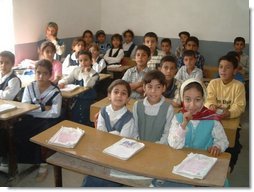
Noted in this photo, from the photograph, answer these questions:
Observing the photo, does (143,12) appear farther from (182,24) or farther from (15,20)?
(15,20)

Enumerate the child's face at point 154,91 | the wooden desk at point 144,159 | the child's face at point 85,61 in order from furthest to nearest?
the child's face at point 85,61 < the child's face at point 154,91 < the wooden desk at point 144,159

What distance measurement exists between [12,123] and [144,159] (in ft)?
4.31

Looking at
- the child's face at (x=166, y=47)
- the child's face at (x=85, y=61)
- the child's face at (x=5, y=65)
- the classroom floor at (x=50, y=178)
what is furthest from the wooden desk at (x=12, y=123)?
the child's face at (x=166, y=47)

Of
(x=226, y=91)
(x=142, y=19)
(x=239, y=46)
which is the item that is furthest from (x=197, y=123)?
(x=142, y=19)

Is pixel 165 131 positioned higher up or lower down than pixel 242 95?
lower down

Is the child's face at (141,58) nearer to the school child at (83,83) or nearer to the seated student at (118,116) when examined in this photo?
the school child at (83,83)

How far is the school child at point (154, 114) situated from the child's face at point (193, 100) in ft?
1.00

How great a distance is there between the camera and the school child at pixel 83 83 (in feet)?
11.5

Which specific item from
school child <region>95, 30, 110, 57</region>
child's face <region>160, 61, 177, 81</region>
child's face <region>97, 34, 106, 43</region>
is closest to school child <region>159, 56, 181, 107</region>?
child's face <region>160, 61, 177, 81</region>

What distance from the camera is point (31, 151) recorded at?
272 centimetres

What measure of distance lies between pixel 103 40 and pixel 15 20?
6.44 ft

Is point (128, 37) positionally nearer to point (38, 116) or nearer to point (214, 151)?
point (38, 116)


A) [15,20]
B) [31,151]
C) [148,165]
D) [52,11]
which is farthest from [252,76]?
[52,11]

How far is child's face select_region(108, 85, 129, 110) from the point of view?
6.86 feet
